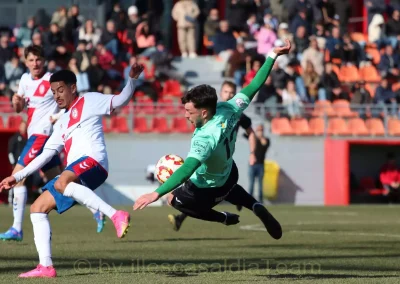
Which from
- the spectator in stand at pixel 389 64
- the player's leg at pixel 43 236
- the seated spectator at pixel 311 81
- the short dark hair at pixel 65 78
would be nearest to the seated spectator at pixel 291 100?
the seated spectator at pixel 311 81

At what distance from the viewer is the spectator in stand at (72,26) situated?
89.1 ft

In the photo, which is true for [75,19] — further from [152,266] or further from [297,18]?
[152,266]

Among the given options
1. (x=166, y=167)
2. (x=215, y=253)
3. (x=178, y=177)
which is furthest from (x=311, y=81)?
(x=178, y=177)

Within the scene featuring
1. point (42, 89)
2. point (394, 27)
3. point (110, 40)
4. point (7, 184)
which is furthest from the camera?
point (394, 27)

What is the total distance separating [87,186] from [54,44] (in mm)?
17739

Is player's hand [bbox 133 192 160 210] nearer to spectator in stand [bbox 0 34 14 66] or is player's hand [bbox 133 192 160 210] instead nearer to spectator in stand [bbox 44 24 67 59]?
spectator in stand [bbox 44 24 67 59]

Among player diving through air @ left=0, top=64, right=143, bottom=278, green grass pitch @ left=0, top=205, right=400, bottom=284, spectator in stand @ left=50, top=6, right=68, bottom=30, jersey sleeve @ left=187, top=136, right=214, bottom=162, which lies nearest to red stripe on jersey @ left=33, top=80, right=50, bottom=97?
green grass pitch @ left=0, top=205, right=400, bottom=284

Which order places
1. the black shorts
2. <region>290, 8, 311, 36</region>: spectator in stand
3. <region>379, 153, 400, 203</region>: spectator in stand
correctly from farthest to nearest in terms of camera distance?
1. <region>290, 8, 311, 36</region>: spectator in stand
2. <region>379, 153, 400, 203</region>: spectator in stand
3. the black shorts

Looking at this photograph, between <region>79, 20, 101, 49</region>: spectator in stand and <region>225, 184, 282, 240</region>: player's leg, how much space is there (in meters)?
18.1

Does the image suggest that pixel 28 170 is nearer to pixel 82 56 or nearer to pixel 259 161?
pixel 259 161

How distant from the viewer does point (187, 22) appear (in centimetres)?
2936

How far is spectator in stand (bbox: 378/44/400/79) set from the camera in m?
29.2

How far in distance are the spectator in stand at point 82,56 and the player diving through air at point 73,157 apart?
16.4m

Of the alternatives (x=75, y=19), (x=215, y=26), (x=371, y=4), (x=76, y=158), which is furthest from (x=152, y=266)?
(x=371, y=4)
